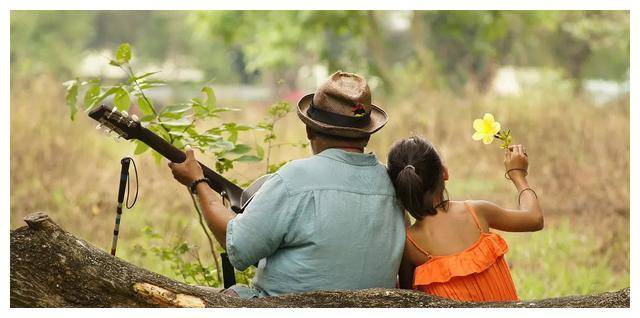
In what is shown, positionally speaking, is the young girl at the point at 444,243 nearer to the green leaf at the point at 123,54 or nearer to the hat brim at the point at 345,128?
the hat brim at the point at 345,128

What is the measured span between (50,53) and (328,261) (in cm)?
3041

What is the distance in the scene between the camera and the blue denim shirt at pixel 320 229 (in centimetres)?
356

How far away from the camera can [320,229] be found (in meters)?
3.58

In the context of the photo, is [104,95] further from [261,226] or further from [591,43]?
[591,43]

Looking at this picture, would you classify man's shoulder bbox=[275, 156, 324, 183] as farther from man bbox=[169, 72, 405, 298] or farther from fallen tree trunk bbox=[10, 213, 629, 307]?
fallen tree trunk bbox=[10, 213, 629, 307]

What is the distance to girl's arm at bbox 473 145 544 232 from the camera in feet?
13.3

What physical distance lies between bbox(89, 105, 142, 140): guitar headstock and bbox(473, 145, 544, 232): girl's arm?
1399mm

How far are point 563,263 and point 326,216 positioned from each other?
4798mm

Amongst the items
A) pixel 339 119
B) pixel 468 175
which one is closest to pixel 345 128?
pixel 339 119

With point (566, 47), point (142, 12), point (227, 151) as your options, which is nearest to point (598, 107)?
point (227, 151)

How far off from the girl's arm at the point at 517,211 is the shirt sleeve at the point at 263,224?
891 mm

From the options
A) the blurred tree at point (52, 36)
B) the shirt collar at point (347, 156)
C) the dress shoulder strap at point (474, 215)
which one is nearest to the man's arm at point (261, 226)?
the shirt collar at point (347, 156)

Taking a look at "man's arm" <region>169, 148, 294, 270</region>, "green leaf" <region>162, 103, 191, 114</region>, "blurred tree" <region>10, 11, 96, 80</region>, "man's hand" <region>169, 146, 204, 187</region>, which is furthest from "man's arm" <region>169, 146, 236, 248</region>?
"blurred tree" <region>10, 11, 96, 80</region>
